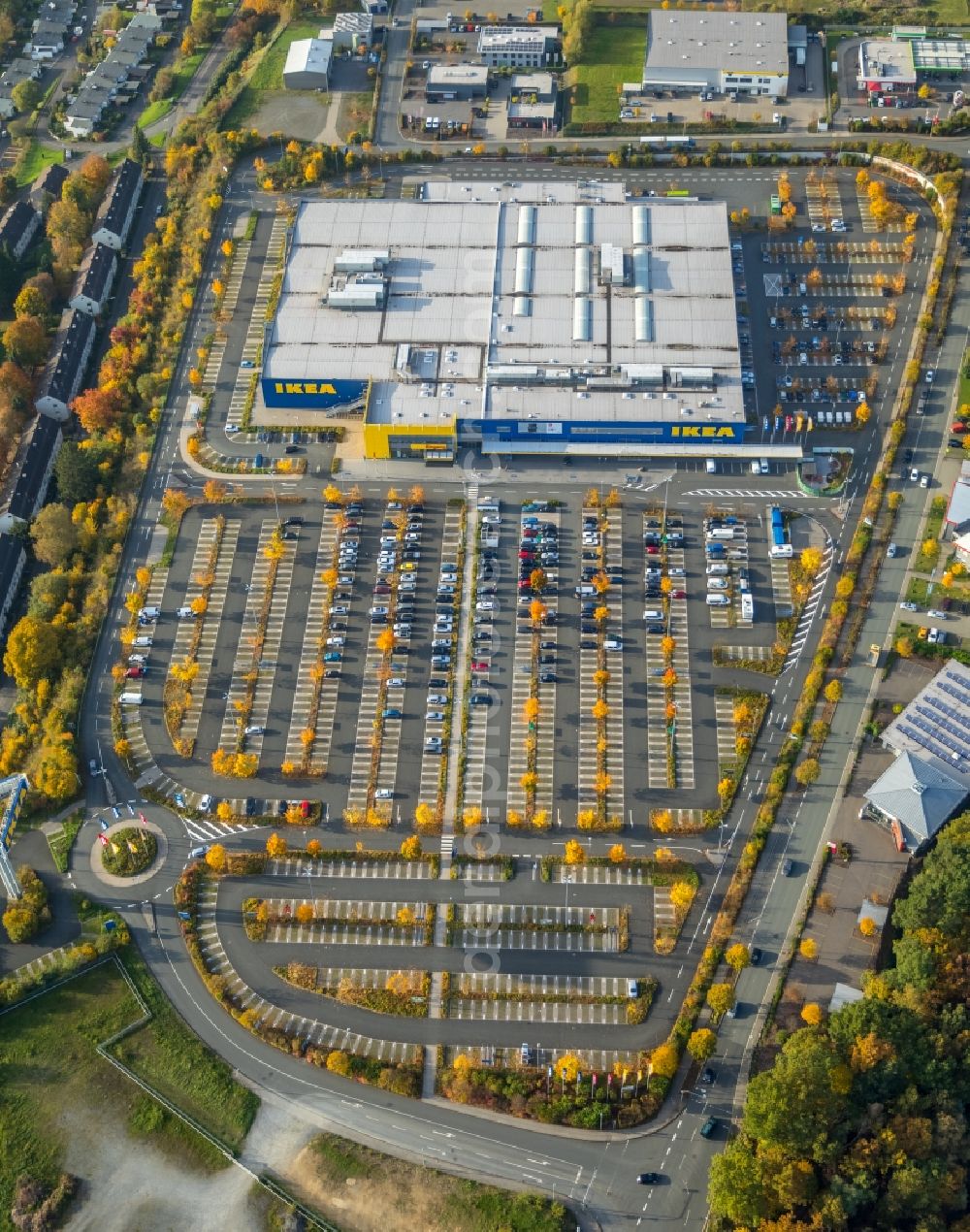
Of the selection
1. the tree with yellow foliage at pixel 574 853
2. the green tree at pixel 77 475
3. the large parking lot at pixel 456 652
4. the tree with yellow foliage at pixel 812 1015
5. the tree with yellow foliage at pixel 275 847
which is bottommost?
the tree with yellow foliage at pixel 812 1015

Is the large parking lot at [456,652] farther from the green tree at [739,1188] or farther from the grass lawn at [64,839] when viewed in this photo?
the green tree at [739,1188]

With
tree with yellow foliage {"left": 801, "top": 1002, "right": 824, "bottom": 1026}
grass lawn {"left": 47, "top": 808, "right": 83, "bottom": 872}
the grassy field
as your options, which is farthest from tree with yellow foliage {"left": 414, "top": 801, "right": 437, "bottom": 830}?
tree with yellow foliage {"left": 801, "top": 1002, "right": 824, "bottom": 1026}

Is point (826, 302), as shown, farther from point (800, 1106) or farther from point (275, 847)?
point (800, 1106)

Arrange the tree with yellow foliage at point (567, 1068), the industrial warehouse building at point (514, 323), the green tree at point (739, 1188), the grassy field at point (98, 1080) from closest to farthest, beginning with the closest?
the green tree at point (739, 1188) < the tree with yellow foliage at point (567, 1068) < the grassy field at point (98, 1080) < the industrial warehouse building at point (514, 323)

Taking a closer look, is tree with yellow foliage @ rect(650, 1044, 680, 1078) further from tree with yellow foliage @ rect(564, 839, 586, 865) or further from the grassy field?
the grassy field

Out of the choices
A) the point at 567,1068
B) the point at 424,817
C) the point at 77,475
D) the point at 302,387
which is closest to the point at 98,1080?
the point at 424,817

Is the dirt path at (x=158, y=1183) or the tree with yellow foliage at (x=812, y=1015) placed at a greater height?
the tree with yellow foliage at (x=812, y=1015)

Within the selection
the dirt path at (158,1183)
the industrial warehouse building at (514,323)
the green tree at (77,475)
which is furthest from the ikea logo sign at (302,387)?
the dirt path at (158,1183)

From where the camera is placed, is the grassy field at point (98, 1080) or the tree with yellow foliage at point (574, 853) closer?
the grassy field at point (98, 1080)

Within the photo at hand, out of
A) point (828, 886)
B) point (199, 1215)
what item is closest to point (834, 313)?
point (828, 886)
